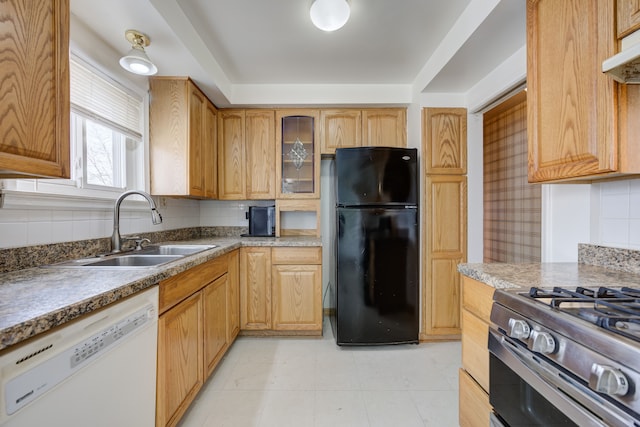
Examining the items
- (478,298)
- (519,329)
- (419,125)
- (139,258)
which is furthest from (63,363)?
(419,125)

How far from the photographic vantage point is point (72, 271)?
1140 mm

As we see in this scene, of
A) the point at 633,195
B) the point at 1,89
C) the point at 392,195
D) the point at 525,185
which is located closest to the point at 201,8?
the point at 1,89

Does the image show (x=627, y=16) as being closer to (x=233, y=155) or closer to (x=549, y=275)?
(x=549, y=275)

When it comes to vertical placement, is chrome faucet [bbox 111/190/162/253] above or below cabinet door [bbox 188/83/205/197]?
below

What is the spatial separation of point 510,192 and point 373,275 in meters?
2.17

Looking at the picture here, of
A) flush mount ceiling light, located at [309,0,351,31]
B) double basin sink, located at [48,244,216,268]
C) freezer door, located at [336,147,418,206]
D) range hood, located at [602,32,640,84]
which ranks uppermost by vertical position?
flush mount ceiling light, located at [309,0,351,31]

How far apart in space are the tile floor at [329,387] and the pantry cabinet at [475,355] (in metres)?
0.41

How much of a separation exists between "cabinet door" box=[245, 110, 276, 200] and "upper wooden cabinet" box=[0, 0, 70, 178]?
174 centimetres

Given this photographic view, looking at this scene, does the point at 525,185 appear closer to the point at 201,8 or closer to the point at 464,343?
the point at 464,343

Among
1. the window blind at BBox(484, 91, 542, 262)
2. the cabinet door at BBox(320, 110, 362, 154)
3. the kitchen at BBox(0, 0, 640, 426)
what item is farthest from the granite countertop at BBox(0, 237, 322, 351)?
the window blind at BBox(484, 91, 542, 262)

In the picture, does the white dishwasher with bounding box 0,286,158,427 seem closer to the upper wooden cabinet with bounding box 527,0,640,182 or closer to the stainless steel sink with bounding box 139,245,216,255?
the stainless steel sink with bounding box 139,245,216,255

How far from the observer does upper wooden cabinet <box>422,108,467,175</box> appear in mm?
2381

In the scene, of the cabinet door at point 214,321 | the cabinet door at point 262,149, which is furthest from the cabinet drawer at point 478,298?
the cabinet door at point 262,149

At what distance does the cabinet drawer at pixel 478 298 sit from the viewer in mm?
1085
